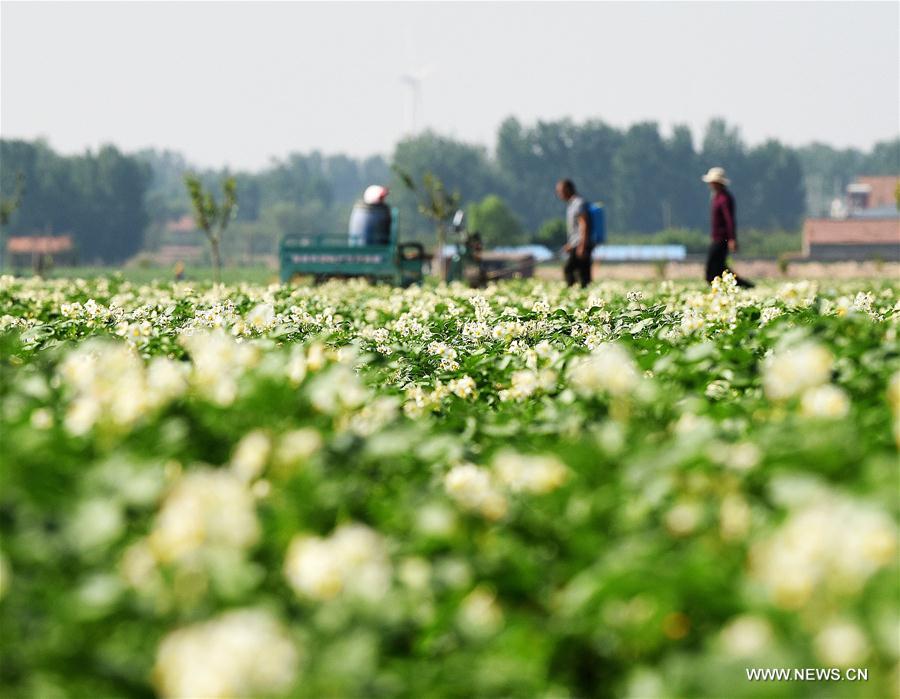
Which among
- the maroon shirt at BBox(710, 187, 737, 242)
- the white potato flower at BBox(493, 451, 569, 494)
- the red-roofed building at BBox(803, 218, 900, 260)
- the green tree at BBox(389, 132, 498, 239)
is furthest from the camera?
the green tree at BBox(389, 132, 498, 239)

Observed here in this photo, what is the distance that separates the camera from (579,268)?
1891 cm

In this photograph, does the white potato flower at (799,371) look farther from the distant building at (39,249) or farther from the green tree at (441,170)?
the green tree at (441,170)

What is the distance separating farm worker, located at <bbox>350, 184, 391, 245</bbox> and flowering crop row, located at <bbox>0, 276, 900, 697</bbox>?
23964 millimetres

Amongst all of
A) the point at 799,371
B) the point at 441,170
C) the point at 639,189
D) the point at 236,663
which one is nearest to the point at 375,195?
the point at 799,371

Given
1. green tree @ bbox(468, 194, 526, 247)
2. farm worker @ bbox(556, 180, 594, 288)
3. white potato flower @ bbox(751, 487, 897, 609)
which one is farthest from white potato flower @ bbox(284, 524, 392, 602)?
green tree @ bbox(468, 194, 526, 247)

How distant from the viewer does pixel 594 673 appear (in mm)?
2838

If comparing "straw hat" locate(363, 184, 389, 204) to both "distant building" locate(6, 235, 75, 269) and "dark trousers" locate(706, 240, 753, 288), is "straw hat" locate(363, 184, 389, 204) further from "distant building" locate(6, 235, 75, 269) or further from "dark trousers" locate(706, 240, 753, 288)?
"distant building" locate(6, 235, 75, 269)

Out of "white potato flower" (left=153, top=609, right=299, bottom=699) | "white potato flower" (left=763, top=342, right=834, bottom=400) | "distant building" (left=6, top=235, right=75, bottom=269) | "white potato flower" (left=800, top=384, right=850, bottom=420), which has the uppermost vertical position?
"white potato flower" (left=763, top=342, right=834, bottom=400)

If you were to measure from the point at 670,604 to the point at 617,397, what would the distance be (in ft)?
6.00

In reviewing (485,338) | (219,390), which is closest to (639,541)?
(219,390)

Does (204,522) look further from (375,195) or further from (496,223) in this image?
(496,223)

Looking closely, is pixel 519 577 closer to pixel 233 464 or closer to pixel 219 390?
pixel 233 464

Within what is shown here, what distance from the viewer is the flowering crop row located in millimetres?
2326

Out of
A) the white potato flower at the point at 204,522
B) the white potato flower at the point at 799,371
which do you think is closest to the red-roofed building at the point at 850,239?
the white potato flower at the point at 799,371
